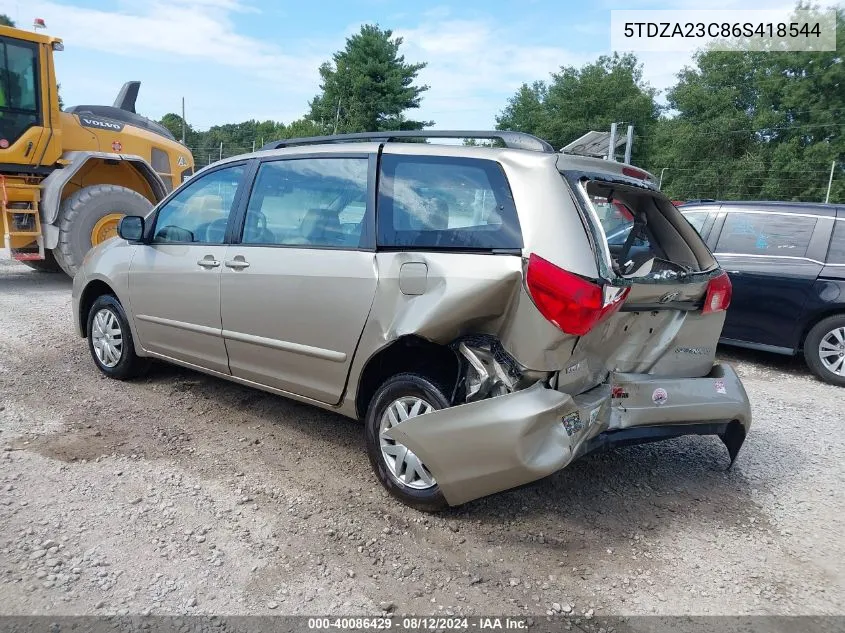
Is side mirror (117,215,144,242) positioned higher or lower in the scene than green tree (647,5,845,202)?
lower

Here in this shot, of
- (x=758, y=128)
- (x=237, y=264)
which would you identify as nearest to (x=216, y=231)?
(x=237, y=264)

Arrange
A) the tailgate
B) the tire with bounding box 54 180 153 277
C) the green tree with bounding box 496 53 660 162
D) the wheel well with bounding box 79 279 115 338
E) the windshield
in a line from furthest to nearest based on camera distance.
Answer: the green tree with bounding box 496 53 660 162, the tire with bounding box 54 180 153 277, the windshield, the wheel well with bounding box 79 279 115 338, the tailgate

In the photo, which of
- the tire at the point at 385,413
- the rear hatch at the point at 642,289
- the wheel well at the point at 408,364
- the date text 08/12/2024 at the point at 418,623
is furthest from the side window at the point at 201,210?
the date text 08/12/2024 at the point at 418,623

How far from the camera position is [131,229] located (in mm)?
4504

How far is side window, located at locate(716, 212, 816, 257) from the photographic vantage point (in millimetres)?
6117

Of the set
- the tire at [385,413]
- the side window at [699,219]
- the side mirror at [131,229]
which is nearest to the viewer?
the tire at [385,413]

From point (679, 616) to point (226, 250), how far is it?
3141mm

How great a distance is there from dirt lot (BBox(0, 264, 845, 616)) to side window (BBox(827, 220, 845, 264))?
211cm

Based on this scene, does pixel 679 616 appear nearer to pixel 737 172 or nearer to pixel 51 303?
pixel 51 303

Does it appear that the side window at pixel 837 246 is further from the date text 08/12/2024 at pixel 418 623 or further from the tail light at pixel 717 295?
the date text 08/12/2024 at pixel 418 623

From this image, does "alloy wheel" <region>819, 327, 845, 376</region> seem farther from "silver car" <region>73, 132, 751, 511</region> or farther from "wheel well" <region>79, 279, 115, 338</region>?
"wheel well" <region>79, 279, 115, 338</region>

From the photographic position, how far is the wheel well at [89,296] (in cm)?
505

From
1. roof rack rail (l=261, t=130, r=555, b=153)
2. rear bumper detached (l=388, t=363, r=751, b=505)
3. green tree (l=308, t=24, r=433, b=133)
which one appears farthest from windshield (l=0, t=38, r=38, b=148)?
green tree (l=308, t=24, r=433, b=133)

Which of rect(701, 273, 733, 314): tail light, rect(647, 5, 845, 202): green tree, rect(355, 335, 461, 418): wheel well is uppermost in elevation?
rect(647, 5, 845, 202): green tree
